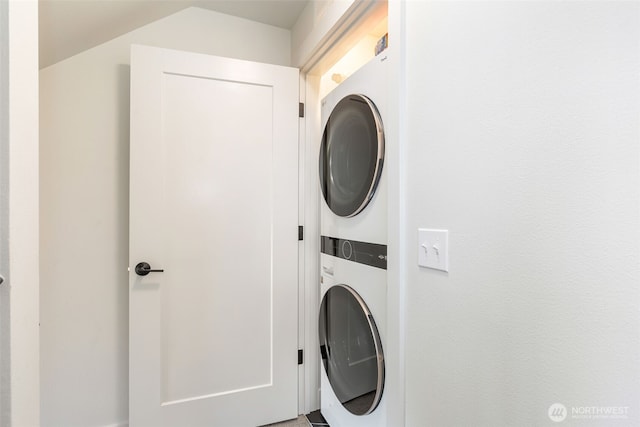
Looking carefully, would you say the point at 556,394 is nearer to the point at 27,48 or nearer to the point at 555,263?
the point at 555,263

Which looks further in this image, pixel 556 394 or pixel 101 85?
Answer: pixel 101 85

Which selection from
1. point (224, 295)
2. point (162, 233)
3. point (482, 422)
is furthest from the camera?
point (224, 295)

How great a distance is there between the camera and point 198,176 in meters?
1.54

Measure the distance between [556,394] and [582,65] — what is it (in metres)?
0.60

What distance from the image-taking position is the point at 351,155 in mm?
1270

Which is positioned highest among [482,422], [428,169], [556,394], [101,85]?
[101,85]

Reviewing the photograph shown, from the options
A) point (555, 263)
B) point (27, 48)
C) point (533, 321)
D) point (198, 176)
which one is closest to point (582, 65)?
point (555, 263)

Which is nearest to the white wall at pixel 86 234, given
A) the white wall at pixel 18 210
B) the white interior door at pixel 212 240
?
the white interior door at pixel 212 240

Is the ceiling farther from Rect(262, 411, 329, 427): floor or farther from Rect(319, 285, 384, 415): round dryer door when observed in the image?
Rect(262, 411, 329, 427): floor

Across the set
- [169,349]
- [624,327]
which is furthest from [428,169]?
[169,349]

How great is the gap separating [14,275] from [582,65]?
1284 millimetres

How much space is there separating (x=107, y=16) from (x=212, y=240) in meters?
1.15

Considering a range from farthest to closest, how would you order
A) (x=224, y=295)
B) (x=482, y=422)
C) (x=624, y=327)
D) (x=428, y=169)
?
1. (x=224, y=295)
2. (x=428, y=169)
3. (x=482, y=422)
4. (x=624, y=327)

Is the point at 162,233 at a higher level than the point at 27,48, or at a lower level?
lower
